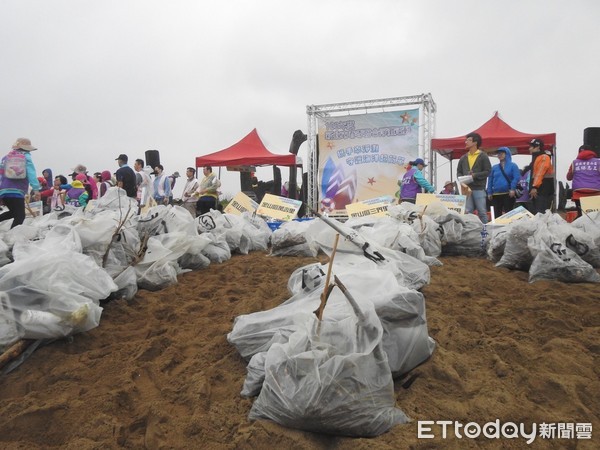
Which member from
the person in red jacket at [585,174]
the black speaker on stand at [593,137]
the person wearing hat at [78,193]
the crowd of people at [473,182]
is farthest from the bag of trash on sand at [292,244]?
the black speaker on stand at [593,137]

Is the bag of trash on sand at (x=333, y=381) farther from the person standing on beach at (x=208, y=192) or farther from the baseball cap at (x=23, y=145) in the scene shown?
the person standing on beach at (x=208, y=192)

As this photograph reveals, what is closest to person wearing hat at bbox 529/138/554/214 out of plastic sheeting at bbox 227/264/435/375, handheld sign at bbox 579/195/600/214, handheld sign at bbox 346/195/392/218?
handheld sign at bbox 579/195/600/214

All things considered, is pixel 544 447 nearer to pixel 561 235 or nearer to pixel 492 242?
pixel 561 235

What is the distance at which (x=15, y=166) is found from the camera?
5344 millimetres

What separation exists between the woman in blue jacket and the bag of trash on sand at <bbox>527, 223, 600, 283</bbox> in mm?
2727

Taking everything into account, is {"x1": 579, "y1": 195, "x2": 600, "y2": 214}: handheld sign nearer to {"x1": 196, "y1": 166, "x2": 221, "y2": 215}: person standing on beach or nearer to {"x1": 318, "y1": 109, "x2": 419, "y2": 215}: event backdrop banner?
{"x1": 196, "y1": 166, "x2": 221, "y2": 215}: person standing on beach

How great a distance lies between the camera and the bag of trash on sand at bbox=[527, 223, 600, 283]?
3.41 m

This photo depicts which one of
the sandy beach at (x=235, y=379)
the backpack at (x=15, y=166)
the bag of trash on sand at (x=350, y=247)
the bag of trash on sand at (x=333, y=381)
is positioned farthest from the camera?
the backpack at (x=15, y=166)

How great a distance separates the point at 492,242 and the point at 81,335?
359 centimetres

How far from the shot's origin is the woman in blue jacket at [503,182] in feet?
20.7

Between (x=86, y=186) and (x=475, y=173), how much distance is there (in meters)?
8.16

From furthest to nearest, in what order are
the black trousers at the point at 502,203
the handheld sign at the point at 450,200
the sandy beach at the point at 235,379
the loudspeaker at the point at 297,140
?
the loudspeaker at the point at 297,140, the black trousers at the point at 502,203, the handheld sign at the point at 450,200, the sandy beach at the point at 235,379

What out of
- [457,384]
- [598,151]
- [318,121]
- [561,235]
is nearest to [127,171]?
[318,121]

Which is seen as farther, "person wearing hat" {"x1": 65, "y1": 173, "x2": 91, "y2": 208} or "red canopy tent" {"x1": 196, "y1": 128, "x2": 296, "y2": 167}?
"red canopy tent" {"x1": 196, "y1": 128, "x2": 296, "y2": 167}
